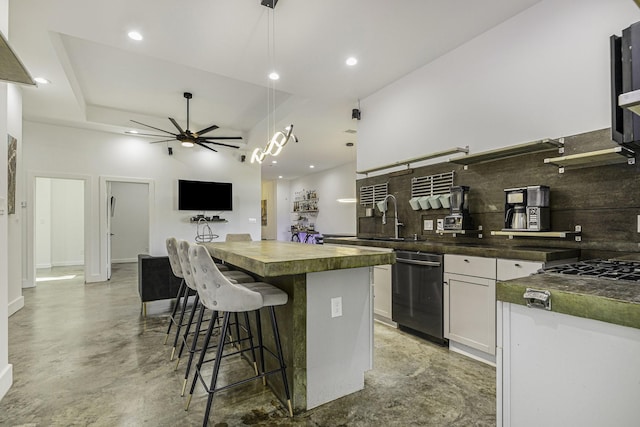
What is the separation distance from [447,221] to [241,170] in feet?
19.0

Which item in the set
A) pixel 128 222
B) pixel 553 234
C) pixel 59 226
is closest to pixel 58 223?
pixel 59 226


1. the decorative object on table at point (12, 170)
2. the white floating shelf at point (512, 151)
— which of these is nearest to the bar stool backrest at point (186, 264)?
the white floating shelf at point (512, 151)

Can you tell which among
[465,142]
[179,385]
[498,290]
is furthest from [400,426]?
[465,142]

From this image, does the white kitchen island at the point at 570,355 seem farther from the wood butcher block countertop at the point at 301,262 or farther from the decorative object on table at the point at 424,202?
the decorative object on table at the point at 424,202

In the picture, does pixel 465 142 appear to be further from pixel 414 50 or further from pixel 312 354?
pixel 312 354

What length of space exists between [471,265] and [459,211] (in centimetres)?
68

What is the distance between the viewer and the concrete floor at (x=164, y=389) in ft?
6.26

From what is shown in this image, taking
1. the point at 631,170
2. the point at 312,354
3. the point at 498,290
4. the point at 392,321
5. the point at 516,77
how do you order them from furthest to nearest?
the point at 392,321
the point at 516,77
the point at 631,170
the point at 312,354
the point at 498,290

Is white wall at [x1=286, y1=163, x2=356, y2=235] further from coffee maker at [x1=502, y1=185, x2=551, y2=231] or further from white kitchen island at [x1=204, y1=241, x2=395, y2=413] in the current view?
white kitchen island at [x1=204, y1=241, x2=395, y2=413]

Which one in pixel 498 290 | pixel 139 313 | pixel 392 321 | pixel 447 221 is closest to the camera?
pixel 498 290

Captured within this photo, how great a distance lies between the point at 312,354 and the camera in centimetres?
199

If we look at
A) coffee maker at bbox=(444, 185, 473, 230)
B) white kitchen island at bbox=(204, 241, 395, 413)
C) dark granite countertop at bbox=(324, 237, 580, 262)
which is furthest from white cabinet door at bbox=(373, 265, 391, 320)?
white kitchen island at bbox=(204, 241, 395, 413)

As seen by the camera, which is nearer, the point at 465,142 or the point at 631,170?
the point at 631,170

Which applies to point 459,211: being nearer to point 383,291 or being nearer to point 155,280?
point 383,291
